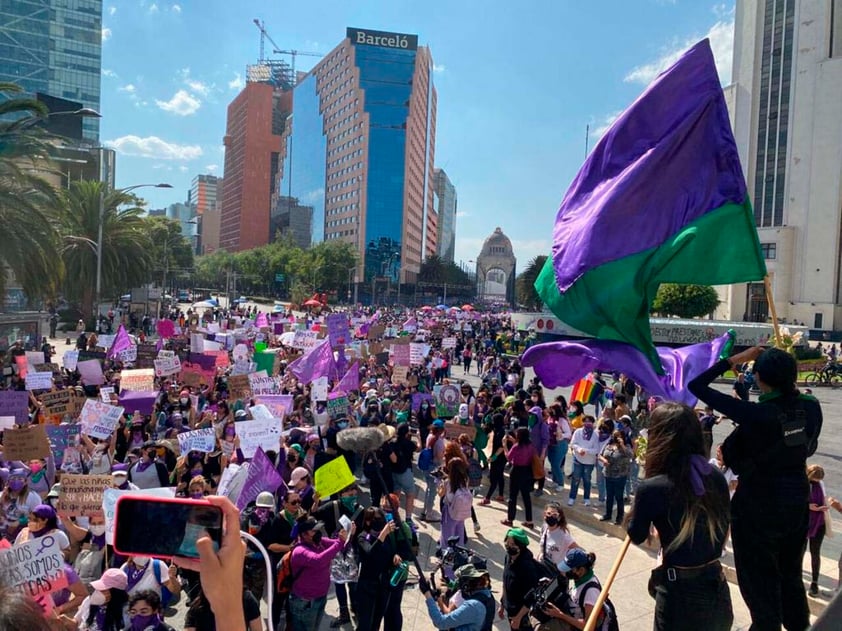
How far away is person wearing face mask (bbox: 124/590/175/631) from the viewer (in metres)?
4.69

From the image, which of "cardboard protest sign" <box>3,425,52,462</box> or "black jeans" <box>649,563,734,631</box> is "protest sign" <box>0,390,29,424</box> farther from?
"black jeans" <box>649,563,734,631</box>

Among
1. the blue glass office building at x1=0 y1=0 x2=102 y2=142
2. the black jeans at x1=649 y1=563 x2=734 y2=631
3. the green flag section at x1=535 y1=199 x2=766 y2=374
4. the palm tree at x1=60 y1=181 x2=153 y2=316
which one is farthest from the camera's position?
the blue glass office building at x1=0 y1=0 x2=102 y2=142

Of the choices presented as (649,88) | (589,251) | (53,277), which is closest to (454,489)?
(589,251)

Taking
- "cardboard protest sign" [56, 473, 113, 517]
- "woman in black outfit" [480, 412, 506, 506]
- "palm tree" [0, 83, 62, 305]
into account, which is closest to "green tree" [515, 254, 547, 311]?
"palm tree" [0, 83, 62, 305]

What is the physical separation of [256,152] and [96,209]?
436 feet

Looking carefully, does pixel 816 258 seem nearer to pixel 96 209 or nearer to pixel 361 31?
pixel 96 209

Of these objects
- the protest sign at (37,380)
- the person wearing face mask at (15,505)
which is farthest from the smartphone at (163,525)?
the protest sign at (37,380)

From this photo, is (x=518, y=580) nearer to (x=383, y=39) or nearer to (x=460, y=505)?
(x=460, y=505)

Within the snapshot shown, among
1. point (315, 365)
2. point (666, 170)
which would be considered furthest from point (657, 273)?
point (315, 365)

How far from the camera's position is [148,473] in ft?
27.2

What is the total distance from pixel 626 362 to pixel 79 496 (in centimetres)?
576

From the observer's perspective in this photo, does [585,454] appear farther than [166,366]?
No

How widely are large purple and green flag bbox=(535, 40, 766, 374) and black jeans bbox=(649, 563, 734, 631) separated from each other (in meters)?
2.98

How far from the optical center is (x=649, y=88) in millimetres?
6234
